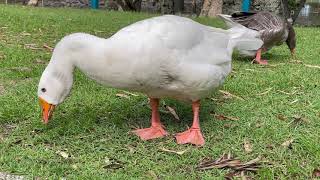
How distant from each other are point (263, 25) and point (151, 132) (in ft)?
11.7

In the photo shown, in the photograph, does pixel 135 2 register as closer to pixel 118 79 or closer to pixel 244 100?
pixel 244 100

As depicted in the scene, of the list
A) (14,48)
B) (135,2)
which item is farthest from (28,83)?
(135,2)

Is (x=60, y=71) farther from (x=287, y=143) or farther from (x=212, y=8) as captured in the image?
(x=212, y=8)

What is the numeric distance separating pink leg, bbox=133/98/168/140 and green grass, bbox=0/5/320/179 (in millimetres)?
Result: 71

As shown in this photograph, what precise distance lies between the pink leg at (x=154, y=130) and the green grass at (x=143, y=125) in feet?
0.23

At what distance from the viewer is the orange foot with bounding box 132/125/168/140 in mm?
3790

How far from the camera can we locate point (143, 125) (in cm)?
413

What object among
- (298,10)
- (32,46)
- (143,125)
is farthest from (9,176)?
(298,10)

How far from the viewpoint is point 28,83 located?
5.05 meters

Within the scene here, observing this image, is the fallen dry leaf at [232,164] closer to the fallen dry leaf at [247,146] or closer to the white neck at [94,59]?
the fallen dry leaf at [247,146]

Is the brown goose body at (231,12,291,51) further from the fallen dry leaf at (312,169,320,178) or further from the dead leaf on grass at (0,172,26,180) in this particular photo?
the dead leaf on grass at (0,172,26,180)

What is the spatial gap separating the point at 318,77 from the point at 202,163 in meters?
2.87

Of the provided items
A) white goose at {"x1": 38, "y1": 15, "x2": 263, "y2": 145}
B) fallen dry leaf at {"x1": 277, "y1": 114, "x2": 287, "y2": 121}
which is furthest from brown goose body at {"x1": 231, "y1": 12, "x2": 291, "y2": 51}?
white goose at {"x1": 38, "y1": 15, "x2": 263, "y2": 145}

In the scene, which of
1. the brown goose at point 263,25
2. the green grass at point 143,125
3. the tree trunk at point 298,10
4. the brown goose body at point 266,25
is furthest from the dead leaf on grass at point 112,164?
the tree trunk at point 298,10
